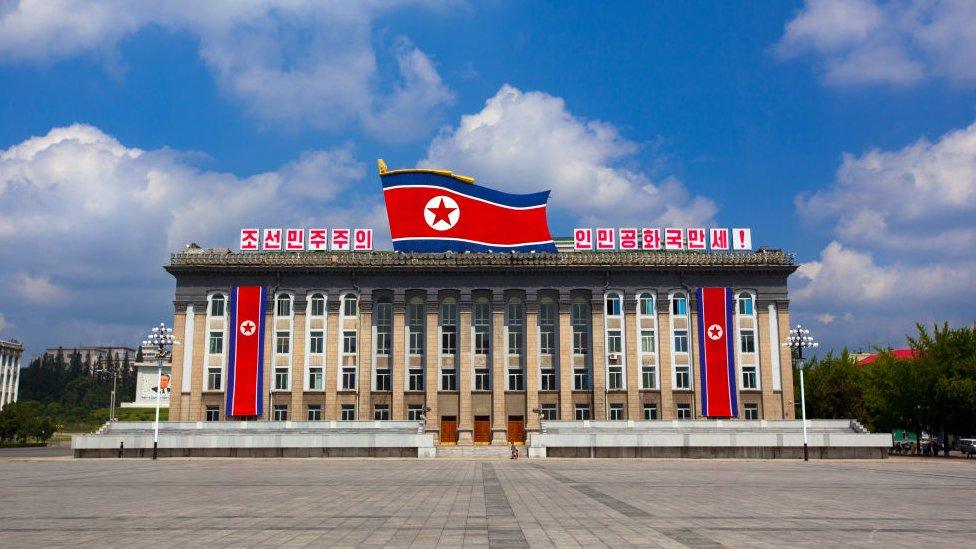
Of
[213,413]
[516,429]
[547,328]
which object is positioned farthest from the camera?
[547,328]

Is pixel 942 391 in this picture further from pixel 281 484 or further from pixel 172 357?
pixel 172 357

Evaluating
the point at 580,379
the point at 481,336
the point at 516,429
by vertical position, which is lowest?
the point at 516,429

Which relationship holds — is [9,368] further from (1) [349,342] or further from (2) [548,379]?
(2) [548,379]

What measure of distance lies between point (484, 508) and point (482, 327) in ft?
164

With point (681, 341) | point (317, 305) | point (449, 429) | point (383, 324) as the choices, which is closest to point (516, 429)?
point (449, 429)

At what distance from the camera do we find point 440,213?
72.6 meters

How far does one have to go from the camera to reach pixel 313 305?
2842 inches

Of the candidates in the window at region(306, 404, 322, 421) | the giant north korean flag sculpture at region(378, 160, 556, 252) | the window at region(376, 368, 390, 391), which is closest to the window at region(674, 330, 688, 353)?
the giant north korean flag sculpture at region(378, 160, 556, 252)

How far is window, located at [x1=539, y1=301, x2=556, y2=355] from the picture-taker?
235 ft

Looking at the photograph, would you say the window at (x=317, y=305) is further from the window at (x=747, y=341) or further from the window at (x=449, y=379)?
the window at (x=747, y=341)

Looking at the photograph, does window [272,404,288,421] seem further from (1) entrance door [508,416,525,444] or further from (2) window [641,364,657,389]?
(2) window [641,364,657,389]

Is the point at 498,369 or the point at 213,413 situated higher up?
the point at 498,369

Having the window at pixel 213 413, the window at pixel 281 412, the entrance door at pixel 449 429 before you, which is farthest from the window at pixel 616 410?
the window at pixel 213 413

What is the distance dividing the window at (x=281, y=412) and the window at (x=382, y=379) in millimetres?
8743
